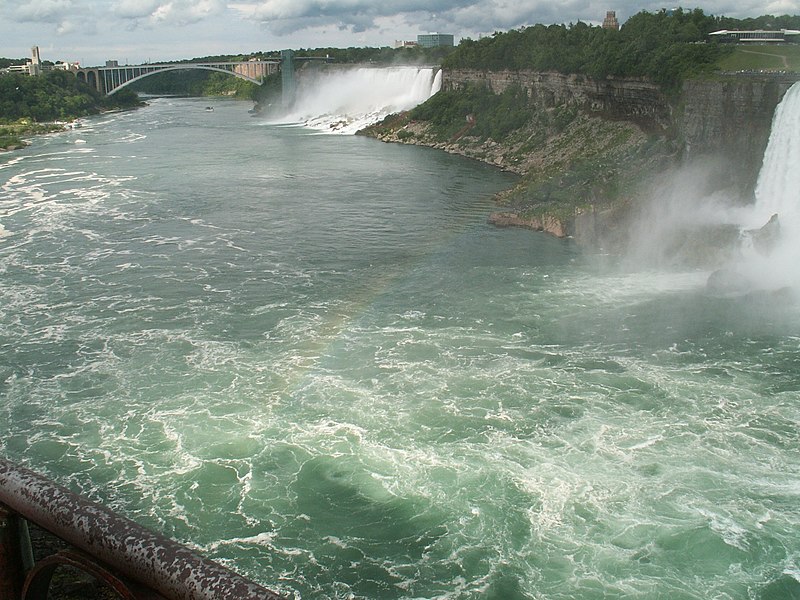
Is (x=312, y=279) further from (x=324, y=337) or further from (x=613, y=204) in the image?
(x=613, y=204)

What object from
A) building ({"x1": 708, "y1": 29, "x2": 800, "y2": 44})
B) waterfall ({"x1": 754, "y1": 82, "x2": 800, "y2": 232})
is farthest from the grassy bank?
waterfall ({"x1": 754, "y1": 82, "x2": 800, "y2": 232})

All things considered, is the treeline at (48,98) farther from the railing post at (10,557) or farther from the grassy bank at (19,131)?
the railing post at (10,557)

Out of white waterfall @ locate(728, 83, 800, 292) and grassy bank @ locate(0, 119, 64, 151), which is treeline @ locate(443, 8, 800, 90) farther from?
grassy bank @ locate(0, 119, 64, 151)

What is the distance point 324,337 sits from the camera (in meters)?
14.4

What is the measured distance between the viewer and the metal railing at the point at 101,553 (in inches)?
51.7

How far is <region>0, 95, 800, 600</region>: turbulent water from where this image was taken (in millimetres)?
8438

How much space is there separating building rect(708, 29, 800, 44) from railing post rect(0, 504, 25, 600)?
32972 millimetres

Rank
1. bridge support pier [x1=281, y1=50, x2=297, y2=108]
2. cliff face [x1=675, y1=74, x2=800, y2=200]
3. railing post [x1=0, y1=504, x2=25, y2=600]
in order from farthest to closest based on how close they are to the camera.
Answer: bridge support pier [x1=281, y1=50, x2=297, y2=108] → cliff face [x1=675, y1=74, x2=800, y2=200] → railing post [x1=0, y1=504, x2=25, y2=600]

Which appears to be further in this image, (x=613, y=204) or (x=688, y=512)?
(x=613, y=204)

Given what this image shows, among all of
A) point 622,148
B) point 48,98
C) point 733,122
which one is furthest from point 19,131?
point 733,122

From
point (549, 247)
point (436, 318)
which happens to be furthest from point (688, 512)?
point (549, 247)

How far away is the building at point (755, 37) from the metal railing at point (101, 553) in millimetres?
32978

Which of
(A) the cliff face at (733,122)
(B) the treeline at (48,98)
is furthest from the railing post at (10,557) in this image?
(B) the treeline at (48,98)

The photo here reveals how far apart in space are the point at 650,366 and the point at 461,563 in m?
6.14
